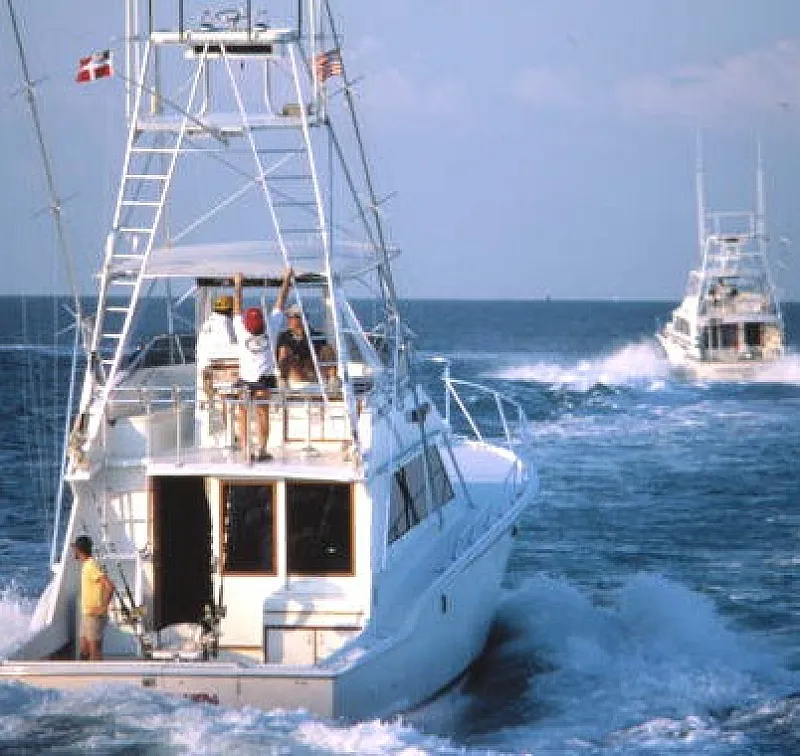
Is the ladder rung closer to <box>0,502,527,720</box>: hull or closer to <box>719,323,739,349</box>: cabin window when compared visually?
<box>0,502,527,720</box>: hull

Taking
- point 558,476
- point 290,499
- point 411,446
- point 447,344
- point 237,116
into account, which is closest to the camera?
point 290,499

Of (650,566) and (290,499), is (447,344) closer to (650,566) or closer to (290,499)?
(650,566)

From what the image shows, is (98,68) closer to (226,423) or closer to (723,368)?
(226,423)

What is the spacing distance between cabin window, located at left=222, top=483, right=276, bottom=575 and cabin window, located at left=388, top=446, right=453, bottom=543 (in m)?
1.33

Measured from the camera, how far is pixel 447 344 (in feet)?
399

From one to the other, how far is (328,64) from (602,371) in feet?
222

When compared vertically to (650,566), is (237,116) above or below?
above

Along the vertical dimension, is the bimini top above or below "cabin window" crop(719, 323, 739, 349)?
above

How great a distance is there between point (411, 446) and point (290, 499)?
2607 mm

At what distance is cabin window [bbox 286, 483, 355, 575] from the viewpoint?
1598 cm

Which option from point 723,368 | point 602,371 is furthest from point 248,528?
point 602,371

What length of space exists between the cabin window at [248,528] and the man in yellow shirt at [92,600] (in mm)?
1176

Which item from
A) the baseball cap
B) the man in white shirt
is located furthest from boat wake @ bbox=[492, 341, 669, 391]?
the baseball cap

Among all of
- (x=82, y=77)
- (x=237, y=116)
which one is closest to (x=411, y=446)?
(x=237, y=116)
